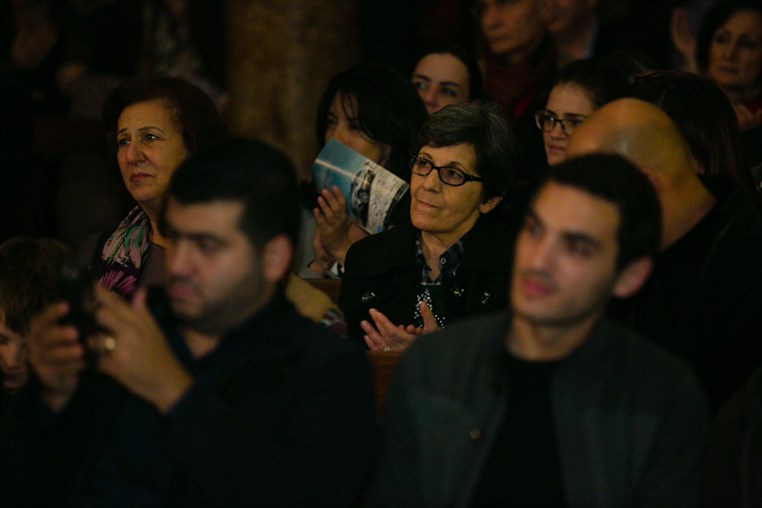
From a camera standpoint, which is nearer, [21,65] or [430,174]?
[430,174]

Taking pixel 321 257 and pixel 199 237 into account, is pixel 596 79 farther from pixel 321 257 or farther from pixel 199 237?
pixel 199 237

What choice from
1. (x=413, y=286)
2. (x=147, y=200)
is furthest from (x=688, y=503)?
(x=147, y=200)

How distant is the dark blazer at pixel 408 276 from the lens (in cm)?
379

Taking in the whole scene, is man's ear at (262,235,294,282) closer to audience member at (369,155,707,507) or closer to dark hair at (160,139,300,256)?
dark hair at (160,139,300,256)

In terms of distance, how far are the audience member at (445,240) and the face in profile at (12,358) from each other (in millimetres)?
991

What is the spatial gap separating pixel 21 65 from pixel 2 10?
0.31 metres

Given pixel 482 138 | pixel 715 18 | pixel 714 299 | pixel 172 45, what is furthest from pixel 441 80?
pixel 714 299

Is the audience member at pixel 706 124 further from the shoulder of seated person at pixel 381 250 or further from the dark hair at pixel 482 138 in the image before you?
the shoulder of seated person at pixel 381 250

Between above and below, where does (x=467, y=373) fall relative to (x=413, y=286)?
above

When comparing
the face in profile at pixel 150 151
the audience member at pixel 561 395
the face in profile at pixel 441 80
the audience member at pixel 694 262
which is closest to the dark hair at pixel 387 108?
the face in profile at pixel 441 80

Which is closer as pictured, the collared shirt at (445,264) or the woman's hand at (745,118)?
the collared shirt at (445,264)

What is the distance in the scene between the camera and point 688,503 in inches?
101

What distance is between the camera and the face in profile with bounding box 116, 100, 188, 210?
382cm

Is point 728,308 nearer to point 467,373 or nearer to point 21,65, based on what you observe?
point 467,373
